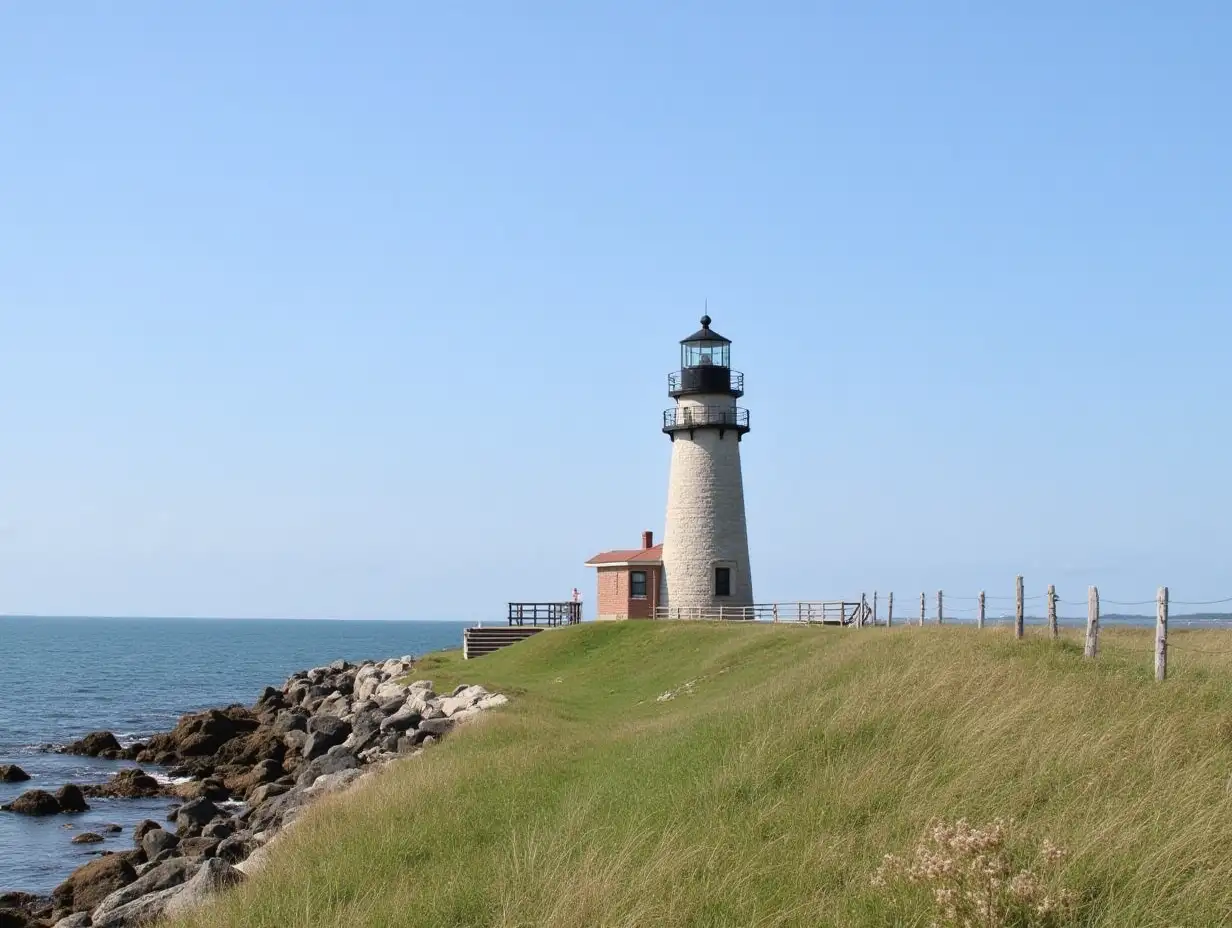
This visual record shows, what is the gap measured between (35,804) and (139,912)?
1644cm

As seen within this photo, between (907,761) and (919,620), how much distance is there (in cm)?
2308

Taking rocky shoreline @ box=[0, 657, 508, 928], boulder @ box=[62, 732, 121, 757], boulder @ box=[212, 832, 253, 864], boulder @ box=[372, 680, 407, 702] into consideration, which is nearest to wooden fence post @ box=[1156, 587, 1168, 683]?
rocky shoreline @ box=[0, 657, 508, 928]

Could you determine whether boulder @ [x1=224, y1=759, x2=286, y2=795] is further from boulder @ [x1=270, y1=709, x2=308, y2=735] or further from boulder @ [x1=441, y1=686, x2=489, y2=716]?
boulder @ [x1=441, y1=686, x2=489, y2=716]

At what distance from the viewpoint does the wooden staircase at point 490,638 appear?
150 ft

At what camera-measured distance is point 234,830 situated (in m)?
A: 23.0

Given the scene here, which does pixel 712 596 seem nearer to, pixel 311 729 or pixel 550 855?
pixel 311 729

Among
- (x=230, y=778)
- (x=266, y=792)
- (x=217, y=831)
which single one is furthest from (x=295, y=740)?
(x=217, y=831)

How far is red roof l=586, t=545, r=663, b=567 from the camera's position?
45.8 m

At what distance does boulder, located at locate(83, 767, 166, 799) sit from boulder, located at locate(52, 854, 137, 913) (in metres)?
12.6

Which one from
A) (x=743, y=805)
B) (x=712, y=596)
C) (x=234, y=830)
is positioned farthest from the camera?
(x=712, y=596)

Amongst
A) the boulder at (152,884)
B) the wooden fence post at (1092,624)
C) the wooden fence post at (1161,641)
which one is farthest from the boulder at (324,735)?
the wooden fence post at (1161,641)

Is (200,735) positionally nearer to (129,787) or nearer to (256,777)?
(129,787)

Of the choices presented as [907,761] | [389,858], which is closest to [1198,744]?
[907,761]

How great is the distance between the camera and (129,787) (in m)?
32.8
